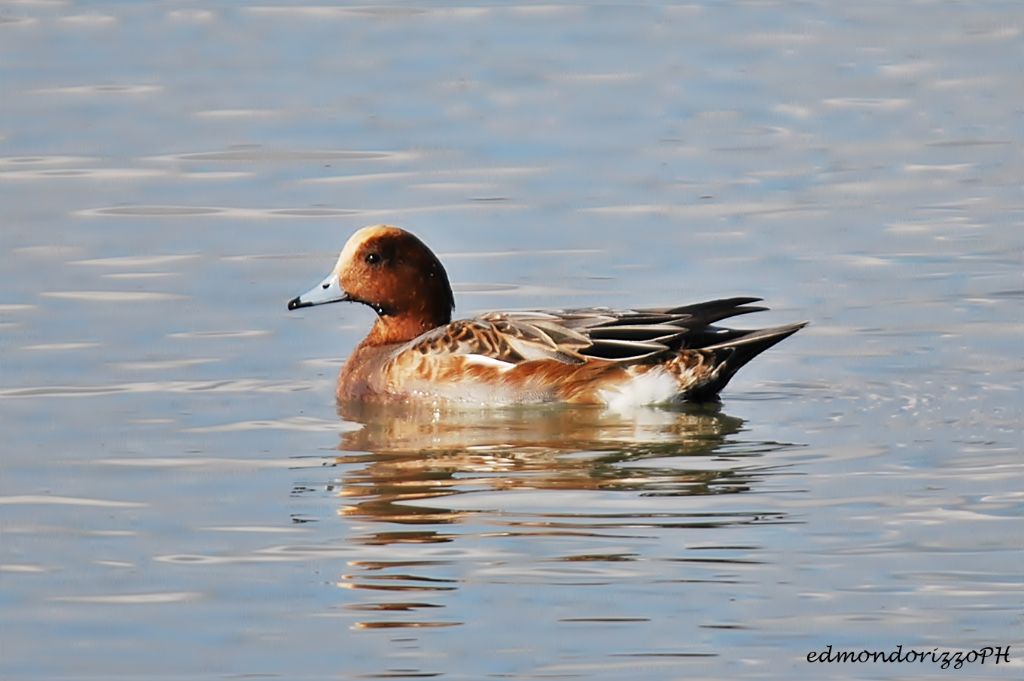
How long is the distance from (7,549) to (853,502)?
308 cm

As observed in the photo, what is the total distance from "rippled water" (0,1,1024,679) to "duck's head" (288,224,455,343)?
0.42 meters

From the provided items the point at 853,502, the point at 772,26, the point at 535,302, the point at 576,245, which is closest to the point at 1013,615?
the point at 853,502

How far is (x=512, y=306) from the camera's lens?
41.3 feet

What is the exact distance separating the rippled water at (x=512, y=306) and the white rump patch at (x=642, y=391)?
10 centimetres

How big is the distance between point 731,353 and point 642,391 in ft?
1.47

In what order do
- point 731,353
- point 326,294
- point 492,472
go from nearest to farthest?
point 492,472, point 731,353, point 326,294

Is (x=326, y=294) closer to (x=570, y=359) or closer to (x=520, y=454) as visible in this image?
(x=570, y=359)

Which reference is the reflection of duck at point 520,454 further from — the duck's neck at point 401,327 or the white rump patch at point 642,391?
the duck's neck at point 401,327

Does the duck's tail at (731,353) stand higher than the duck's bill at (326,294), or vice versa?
the duck's bill at (326,294)

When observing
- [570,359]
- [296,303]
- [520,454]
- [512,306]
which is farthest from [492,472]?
[512,306]

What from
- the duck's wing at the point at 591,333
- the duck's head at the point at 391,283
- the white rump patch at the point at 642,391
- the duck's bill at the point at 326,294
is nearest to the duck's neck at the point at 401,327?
the duck's head at the point at 391,283

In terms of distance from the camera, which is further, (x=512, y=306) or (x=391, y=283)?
(x=512, y=306)

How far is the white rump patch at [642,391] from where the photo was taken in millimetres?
10742

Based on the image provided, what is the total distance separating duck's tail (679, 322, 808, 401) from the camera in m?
10.6
